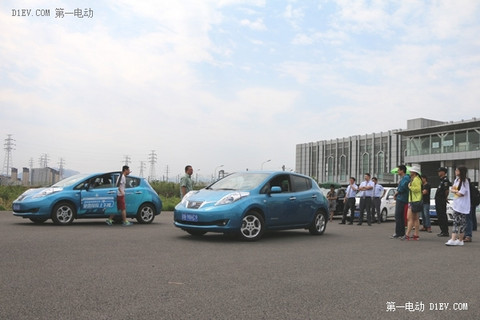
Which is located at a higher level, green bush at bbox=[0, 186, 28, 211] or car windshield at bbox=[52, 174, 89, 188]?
car windshield at bbox=[52, 174, 89, 188]

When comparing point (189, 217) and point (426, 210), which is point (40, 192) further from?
point (426, 210)

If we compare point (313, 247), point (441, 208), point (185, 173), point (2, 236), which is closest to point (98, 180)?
point (185, 173)

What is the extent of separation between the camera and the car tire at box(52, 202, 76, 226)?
13.1 metres

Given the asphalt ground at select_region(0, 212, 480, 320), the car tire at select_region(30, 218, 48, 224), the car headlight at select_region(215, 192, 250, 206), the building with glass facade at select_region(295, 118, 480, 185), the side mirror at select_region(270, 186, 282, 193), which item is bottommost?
the asphalt ground at select_region(0, 212, 480, 320)

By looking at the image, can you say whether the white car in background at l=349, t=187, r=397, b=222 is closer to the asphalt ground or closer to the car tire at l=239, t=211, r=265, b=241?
the asphalt ground

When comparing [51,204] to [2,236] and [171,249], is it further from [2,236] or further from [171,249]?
[171,249]

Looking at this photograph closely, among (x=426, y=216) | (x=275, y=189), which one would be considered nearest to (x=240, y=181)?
(x=275, y=189)

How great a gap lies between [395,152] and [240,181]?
290ft

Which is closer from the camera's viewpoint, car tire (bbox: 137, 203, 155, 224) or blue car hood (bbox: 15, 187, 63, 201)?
blue car hood (bbox: 15, 187, 63, 201)

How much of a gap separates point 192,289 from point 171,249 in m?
3.35

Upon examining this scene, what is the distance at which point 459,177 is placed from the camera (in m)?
10.9

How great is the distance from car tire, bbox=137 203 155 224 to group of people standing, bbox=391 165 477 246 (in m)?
6.94

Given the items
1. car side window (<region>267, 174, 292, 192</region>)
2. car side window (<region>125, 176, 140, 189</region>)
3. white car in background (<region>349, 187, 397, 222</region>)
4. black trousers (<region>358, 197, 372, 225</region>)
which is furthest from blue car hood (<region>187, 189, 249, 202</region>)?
white car in background (<region>349, 187, 397, 222</region>)

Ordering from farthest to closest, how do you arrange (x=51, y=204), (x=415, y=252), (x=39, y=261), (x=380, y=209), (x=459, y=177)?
(x=380, y=209) → (x=51, y=204) → (x=459, y=177) → (x=415, y=252) → (x=39, y=261)
